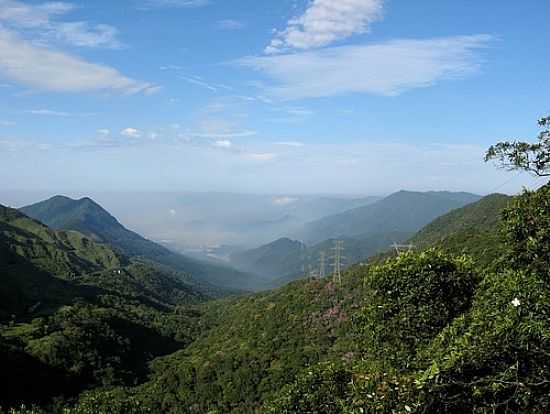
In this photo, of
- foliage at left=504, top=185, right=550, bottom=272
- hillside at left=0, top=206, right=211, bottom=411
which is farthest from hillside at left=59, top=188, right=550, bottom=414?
hillside at left=0, top=206, right=211, bottom=411

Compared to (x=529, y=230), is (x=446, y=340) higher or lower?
lower

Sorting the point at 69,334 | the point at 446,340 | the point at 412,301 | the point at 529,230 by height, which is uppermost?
the point at 529,230

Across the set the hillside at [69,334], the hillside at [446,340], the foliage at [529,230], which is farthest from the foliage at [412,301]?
the hillside at [69,334]

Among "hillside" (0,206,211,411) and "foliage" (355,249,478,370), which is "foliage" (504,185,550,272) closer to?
"foliage" (355,249,478,370)

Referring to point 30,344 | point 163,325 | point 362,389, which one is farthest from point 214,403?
point 163,325

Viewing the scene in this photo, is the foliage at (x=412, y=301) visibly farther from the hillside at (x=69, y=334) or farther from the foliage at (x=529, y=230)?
the hillside at (x=69, y=334)

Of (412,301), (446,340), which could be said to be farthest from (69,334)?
(446,340)

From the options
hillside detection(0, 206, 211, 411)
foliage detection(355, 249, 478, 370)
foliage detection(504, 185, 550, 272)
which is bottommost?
hillside detection(0, 206, 211, 411)

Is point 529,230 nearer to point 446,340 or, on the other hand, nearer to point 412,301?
point 412,301

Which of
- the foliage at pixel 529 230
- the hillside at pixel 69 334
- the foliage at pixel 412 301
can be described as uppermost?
the foliage at pixel 529 230

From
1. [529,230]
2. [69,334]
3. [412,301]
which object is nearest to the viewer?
[529,230]

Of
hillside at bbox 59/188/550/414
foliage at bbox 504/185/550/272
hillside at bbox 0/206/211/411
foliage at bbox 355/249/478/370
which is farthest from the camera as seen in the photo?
hillside at bbox 0/206/211/411

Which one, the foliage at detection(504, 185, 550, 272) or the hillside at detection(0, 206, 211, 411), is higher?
the foliage at detection(504, 185, 550, 272)
